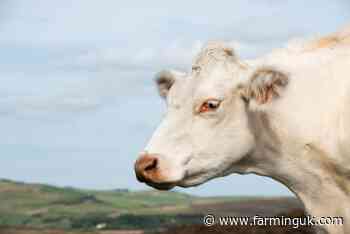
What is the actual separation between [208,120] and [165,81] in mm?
1140

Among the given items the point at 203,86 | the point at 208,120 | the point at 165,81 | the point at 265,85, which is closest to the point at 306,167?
the point at 265,85

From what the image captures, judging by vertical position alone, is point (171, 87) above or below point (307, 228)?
above

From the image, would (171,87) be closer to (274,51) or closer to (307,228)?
→ (274,51)

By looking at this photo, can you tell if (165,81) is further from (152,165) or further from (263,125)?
(152,165)

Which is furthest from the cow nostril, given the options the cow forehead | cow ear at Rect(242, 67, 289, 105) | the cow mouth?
cow ear at Rect(242, 67, 289, 105)

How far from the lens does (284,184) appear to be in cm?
945

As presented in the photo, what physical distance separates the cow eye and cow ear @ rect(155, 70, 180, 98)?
821mm

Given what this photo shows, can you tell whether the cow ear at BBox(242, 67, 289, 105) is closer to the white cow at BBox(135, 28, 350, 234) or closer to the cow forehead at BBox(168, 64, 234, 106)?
the white cow at BBox(135, 28, 350, 234)

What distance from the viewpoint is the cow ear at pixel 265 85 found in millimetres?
8680

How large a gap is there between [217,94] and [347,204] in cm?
205

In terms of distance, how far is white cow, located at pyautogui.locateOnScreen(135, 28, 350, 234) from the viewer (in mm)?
8594

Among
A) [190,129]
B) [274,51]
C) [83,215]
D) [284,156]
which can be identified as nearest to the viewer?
[190,129]

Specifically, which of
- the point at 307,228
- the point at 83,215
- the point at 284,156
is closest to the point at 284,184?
the point at 284,156

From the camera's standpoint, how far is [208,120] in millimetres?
8695
